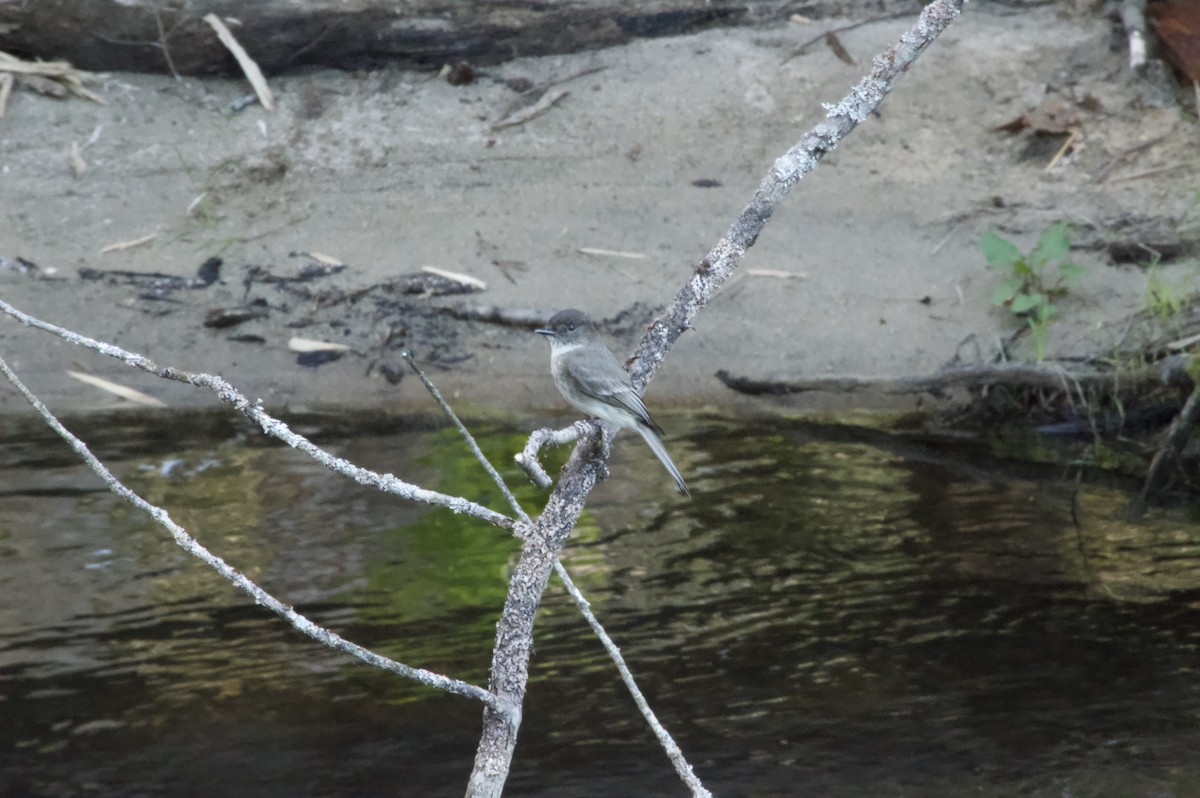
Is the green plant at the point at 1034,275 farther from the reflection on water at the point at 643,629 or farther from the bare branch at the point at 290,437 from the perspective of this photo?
the bare branch at the point at 290,437

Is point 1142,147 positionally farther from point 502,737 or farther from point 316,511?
point 502,737

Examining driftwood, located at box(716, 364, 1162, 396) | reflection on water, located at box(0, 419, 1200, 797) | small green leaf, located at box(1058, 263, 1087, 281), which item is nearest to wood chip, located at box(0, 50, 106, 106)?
reflection on water, located at box(0, 419, 1200, 797)

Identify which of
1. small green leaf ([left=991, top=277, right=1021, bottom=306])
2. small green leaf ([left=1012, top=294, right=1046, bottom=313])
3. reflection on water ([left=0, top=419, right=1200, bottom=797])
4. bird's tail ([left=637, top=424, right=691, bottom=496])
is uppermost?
bird's tail ([left=637, top=424, right=691, bottom=496])

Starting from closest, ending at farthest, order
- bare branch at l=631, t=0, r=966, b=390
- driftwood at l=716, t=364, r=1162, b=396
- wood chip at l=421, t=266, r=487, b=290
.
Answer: bare branch at l=631, t=0, r=966, b=390 < driftwood at l=716, t=364, r=1162, b=396 < wood chip at l=421, t=266, r=487, b=290

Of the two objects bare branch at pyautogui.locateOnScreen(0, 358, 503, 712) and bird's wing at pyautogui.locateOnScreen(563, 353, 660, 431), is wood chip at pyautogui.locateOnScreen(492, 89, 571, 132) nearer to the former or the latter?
bird's wing at pyautogui.locateOnScreen(563, 353, 660, 431)

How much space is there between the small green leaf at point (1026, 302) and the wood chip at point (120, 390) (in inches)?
216

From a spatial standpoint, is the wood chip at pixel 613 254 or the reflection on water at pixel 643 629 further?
the wood chip at pixel 613 254

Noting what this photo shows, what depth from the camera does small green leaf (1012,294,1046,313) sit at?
8.73 m

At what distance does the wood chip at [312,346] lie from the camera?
909 cm

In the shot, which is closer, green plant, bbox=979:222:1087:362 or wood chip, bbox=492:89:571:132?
green plant, bbox=979:222:1087:362

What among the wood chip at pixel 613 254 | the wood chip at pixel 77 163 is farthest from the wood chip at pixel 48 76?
the wood chip at pixel 613 254

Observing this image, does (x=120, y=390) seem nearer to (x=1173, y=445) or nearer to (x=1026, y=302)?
(x=1026, y=302)

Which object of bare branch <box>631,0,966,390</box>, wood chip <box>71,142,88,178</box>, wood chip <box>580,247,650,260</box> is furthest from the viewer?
wood chip <box>71,142,88,178</box>

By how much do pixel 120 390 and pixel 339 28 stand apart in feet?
12.9
